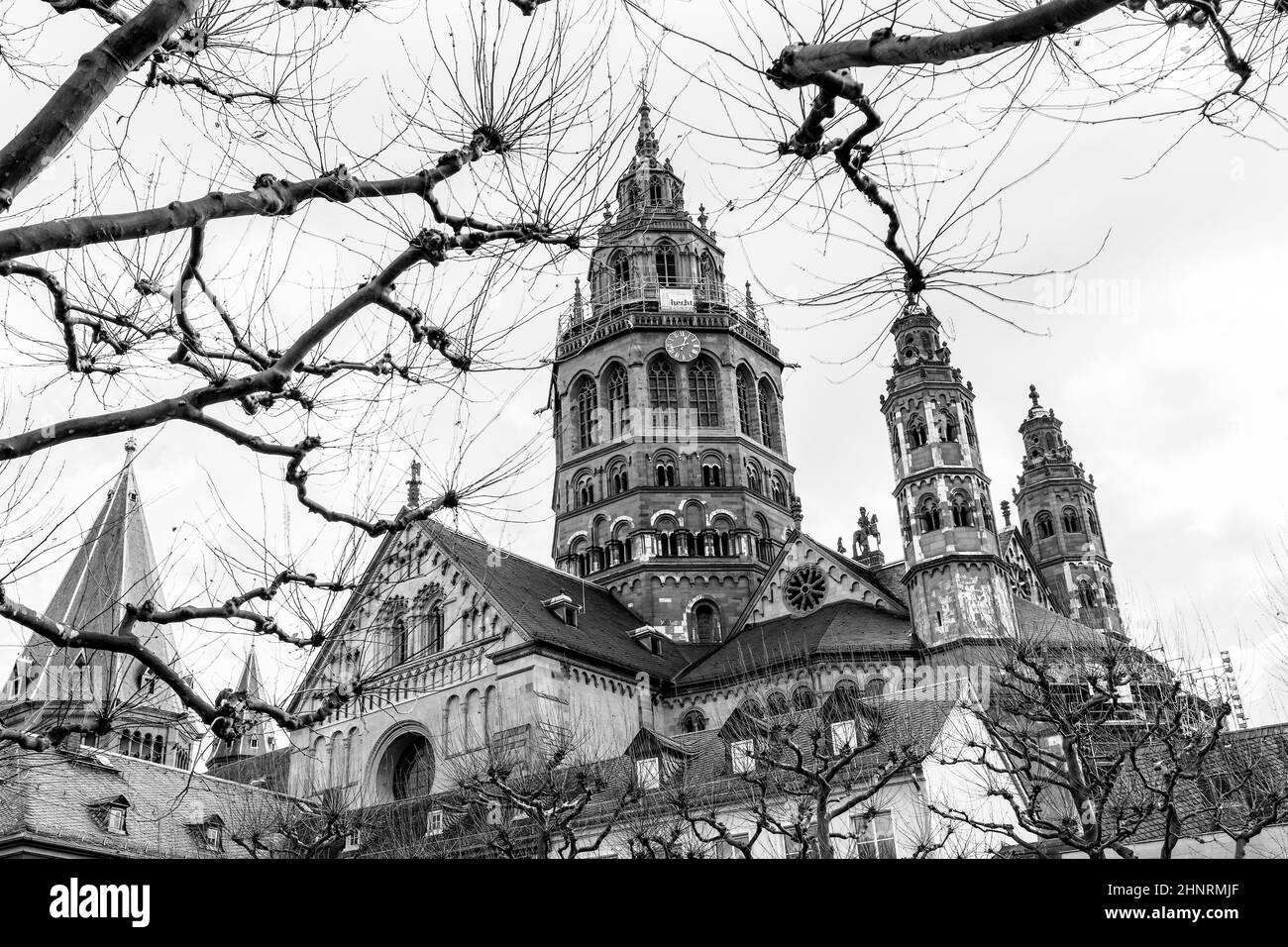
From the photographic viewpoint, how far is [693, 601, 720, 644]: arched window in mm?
48719

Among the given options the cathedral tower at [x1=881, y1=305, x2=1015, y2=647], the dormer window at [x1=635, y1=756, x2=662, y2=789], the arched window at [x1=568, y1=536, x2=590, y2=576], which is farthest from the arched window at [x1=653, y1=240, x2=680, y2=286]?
the dormer window at [x1=635, y1=756, x2=662, y2=789]

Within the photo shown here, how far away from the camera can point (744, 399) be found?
5522 cm

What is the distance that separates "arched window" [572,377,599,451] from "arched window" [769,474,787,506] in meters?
8.47

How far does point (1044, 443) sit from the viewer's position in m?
65.8

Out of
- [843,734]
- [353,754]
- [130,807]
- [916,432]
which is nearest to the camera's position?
[843,734]

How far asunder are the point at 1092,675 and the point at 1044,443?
4568 cm

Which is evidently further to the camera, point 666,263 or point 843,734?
point 666,263

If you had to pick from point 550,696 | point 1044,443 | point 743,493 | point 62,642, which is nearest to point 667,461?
point 743,493

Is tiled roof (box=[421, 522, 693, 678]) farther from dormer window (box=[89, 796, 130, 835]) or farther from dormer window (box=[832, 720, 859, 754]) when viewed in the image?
dormer window (box=[89, 796, 130, 835])

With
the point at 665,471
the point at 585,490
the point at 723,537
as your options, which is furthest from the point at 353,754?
the point at 665,471

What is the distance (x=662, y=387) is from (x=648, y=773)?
85.6ft

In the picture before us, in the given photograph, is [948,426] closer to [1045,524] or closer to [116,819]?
[1045,524]
